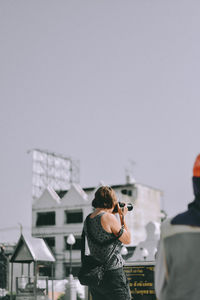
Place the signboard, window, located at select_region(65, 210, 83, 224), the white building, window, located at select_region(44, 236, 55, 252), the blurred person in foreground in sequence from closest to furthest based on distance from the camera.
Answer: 1. the blurred person in foreground
2. the signboard
3. the white building
4. window, located at select_region(65, 210, 83, 224)
5. window, located at select_region(44, 236, 55, 252)

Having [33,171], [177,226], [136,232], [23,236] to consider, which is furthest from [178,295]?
[33,171]

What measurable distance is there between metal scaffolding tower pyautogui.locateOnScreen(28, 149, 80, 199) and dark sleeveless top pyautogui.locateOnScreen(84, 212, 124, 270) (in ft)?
206

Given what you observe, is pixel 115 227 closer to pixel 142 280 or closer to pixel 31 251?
pixel 142 280

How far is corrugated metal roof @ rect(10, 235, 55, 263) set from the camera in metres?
17.1

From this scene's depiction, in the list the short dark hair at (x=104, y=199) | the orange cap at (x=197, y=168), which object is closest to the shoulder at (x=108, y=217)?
the short dark hair at (x=104, y=199)

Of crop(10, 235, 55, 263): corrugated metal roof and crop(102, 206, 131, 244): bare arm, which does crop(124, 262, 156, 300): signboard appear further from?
crop(10, 235, 55, 263): corrugated metal roof

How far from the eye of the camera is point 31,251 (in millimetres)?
17109

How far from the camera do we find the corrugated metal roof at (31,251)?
17.1 m

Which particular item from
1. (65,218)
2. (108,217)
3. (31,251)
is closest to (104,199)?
(108,217)

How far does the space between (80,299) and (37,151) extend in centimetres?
4728

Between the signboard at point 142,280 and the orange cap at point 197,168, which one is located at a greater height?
the orange cap at point 197,168

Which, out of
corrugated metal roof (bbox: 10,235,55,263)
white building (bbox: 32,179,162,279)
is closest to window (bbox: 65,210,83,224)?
white building (bbox: 32,179,162,279)

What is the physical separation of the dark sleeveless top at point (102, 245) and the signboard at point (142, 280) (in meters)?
2.96

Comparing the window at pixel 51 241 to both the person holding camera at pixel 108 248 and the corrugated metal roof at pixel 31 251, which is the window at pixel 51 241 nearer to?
the corrugated metal roof at pixel 31 251
